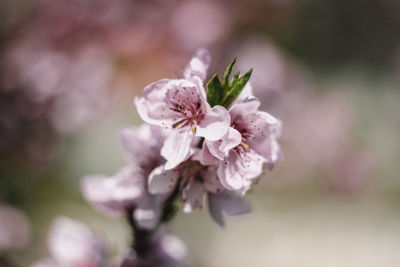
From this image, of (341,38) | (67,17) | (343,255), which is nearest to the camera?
(343,255)

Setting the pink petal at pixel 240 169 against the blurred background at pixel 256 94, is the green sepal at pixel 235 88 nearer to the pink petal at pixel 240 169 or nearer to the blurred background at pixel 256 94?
the pink petal at pixel 240 169

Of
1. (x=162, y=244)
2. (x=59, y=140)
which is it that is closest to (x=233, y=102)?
(x=162, y=244)


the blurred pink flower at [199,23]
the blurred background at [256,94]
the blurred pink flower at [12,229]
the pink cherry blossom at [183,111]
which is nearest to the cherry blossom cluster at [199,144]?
the pink cherry blossom at [183,111]

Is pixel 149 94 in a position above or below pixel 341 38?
below

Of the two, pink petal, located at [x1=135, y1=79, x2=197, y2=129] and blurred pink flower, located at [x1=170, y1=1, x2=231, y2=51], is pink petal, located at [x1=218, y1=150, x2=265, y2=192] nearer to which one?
pink petal, located at [x1=135, y1=79, x2=197, y2=129]

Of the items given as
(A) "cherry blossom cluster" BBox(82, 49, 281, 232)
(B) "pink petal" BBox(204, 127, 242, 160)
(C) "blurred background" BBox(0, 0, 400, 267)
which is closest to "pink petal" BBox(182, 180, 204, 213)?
(A) "cherry blossom cluster" BBox(82, 49, 281, 232)

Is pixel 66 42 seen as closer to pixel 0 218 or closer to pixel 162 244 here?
pixel 0 218
